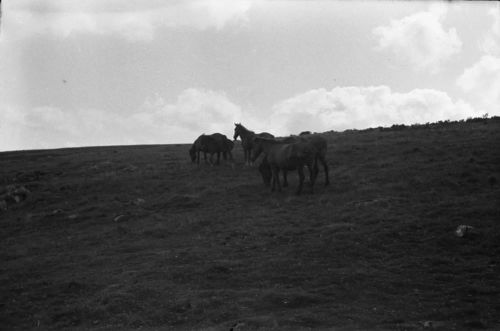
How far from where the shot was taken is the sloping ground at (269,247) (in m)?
14.9

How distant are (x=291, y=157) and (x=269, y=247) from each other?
25.6 feet

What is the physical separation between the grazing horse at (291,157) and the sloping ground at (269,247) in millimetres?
1093

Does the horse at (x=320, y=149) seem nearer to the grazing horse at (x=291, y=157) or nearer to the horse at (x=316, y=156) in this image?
the horse at (x=316, y=156)

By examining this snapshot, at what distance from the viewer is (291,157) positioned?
27.4 m

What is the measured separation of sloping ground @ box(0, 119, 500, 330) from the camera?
49.0 ft

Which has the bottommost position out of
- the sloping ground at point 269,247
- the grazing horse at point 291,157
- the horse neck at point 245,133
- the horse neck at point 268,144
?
the sloping ground at point 269,247

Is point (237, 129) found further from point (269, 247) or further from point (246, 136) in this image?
point (269, 247)

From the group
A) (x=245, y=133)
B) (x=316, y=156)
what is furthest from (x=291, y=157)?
(x=245, y=133)

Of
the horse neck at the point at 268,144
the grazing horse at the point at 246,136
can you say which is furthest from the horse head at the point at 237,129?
the horse neck at the point at 268,144

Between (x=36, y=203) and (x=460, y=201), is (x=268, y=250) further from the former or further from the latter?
(x=36, y=203)

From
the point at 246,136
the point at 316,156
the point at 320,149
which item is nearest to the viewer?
the point at 316,156

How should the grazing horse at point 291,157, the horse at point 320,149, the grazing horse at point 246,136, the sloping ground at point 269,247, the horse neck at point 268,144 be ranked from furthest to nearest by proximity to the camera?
the grazing horse at point 246,136, the horse neck at point 268,144, the horse at point 320,149, the grazing horse at point 291,157, the sloping ground at point 269,247

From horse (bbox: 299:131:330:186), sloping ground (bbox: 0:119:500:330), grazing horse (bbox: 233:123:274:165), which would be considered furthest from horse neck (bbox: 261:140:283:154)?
grazing horse (bbox: 233:123:274:165)

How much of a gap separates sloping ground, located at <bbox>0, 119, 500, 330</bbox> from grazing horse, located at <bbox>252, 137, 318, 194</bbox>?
1093 millimetres
